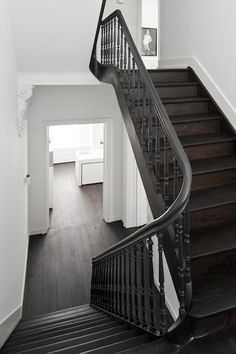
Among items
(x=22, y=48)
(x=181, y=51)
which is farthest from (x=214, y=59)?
(x=22, y=48)

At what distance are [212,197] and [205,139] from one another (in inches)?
29.4

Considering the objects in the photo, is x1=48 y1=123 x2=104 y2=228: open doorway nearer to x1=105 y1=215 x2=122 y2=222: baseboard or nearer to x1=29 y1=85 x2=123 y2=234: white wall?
x1=105 y1=215 x2=122 y2=222: baseboard

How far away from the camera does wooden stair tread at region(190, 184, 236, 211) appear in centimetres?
239

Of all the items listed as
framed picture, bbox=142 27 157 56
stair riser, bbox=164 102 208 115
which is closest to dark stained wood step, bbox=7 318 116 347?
stair riser, bbox=164 102 208 115

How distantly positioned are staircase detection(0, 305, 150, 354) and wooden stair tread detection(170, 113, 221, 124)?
2087 millimetres

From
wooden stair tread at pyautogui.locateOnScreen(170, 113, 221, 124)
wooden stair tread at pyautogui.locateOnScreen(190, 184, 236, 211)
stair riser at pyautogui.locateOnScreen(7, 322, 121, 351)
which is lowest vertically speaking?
stair riser at pyautogui.locateOnScreen(7, 322, 121, 351)

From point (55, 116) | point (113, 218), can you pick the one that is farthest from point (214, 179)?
point (113, 218)

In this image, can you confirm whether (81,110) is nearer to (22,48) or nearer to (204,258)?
(22,48)

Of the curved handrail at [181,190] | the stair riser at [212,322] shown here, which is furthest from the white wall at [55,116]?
the stair riser at [212,322]

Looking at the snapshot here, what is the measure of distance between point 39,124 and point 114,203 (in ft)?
6.95

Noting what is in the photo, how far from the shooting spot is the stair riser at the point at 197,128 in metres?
3.12

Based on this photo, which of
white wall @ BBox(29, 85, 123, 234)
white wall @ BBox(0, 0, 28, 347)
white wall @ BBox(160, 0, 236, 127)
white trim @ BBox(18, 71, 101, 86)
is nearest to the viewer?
white wall @ BBox(0, 0, 28, 347)

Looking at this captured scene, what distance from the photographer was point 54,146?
32.6ft

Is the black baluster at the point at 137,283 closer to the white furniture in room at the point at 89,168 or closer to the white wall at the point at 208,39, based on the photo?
the white wall at the point at 208,39
